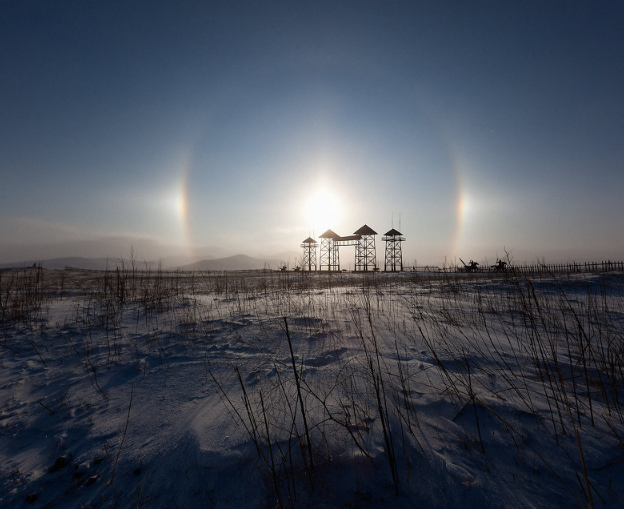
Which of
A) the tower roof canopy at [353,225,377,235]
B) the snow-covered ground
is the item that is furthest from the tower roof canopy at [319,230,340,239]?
the snow-covered ground

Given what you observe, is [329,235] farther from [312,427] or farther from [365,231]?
[312,427]

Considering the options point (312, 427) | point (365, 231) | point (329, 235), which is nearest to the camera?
point (312, 427)

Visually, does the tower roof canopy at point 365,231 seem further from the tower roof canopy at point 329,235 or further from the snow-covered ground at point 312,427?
the snow-covered ground at point 312,427

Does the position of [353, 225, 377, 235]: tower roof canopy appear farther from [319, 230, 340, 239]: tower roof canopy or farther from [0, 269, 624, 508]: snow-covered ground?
[0, 269, 624, 508]: snow-covered ground

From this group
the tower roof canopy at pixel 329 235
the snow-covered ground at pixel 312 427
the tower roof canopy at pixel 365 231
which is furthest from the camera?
the tower roof canopy at pixel 329 235

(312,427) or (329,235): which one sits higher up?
(329,235)

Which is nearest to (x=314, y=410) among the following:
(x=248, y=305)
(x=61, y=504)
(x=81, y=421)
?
(x=61, y=504)

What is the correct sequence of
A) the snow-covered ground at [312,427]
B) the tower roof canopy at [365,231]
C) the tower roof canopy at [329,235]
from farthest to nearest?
the tower roof canopy at [329,235], the tower roof canopy at [365,231], the snow-covered ground at [312,427]

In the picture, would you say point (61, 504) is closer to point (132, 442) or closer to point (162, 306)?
point (132, 442)

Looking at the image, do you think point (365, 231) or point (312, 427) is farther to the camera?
point (365, 231)

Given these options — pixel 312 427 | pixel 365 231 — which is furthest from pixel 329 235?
pixel 312 427

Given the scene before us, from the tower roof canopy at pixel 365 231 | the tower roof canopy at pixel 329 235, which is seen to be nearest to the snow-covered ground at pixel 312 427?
the tower roof canopy at pixel 365 231
